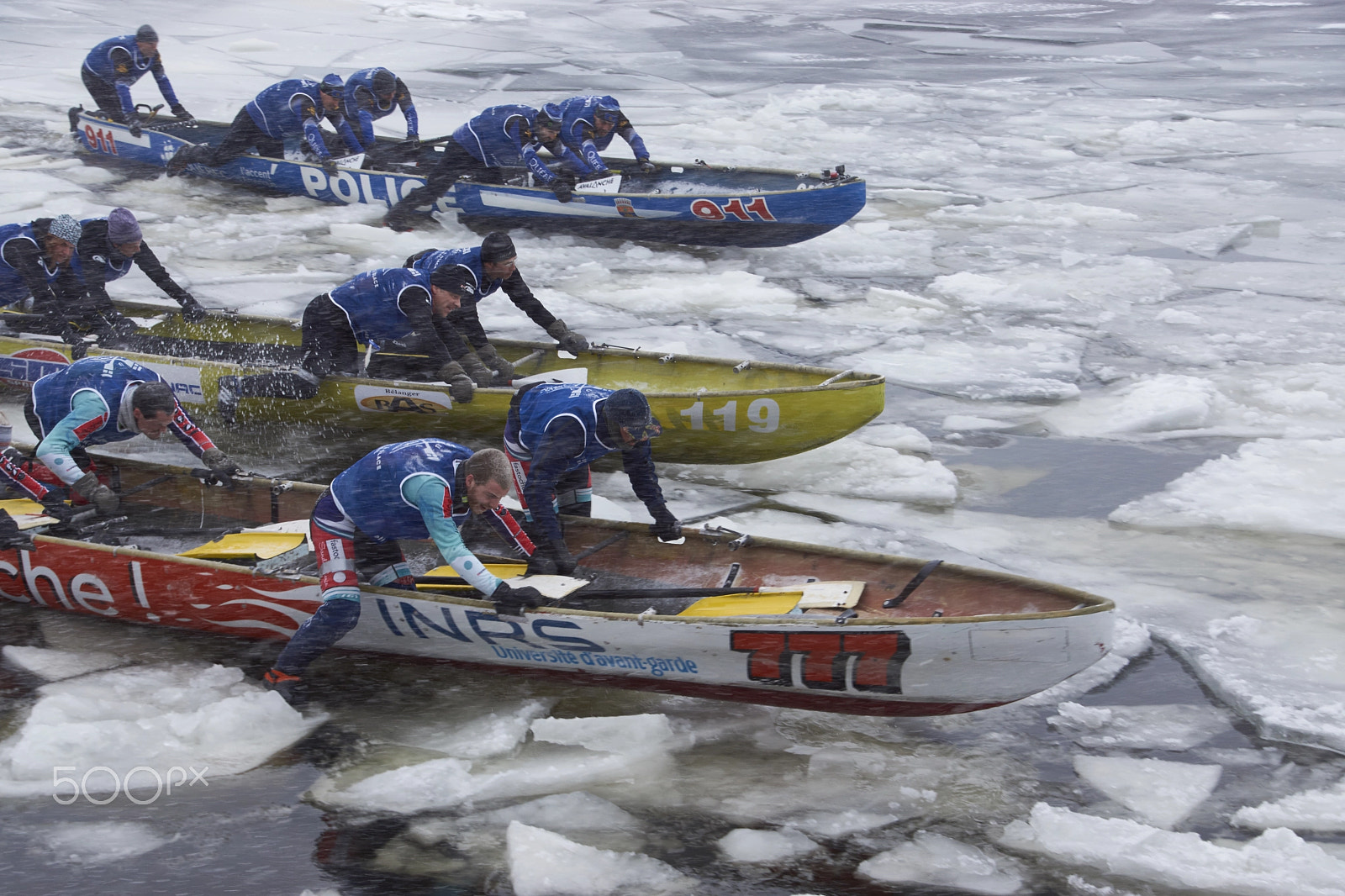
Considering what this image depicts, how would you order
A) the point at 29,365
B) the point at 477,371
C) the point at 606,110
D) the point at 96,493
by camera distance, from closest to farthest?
the point at 96,493 → the point at 477,371 → the point at 29,365 → the point at 606,110

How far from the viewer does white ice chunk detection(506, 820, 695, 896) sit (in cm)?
448

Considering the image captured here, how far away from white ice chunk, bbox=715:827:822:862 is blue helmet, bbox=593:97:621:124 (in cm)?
913

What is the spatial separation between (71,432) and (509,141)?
712 cm

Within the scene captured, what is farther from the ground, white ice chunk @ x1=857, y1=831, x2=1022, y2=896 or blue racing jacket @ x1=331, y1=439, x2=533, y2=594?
blue racing jacket @ x1=331, y1=439, x2=533, y2=594

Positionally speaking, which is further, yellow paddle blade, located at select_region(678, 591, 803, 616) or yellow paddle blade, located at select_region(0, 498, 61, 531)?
yellow paddle blade, located at select_region(0, 498, 61, 531)

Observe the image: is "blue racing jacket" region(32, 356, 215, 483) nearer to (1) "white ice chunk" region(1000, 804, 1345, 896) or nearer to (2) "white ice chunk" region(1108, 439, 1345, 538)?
(1) "white ice chunk" region(1000, 804, 1345, 896)

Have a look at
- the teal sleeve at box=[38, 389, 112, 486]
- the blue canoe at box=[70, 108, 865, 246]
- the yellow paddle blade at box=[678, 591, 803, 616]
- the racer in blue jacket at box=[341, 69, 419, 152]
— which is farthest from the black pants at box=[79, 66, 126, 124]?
the yellow paddle blade at box=[678, 591, 803, 616]

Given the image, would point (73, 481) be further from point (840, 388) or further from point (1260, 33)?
point (1260, 33)

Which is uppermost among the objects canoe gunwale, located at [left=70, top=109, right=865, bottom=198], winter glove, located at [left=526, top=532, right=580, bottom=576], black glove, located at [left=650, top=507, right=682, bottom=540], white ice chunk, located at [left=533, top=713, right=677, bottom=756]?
canoe gunwale, located at [left=70, top=109, right=865, bottom=198]

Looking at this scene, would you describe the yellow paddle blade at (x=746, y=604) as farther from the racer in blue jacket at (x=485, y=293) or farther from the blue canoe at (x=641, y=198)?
the blue canoe at (x=641, y=198)

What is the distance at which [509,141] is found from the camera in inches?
502

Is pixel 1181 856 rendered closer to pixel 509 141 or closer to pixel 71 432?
pixel 71 432

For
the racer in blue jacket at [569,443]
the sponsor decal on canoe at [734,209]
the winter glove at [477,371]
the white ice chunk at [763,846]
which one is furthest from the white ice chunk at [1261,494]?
the sponsor decal on canoe at [734,209]

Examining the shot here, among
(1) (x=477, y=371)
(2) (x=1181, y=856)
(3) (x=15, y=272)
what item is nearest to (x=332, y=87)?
(3) (x=15, y=272)
